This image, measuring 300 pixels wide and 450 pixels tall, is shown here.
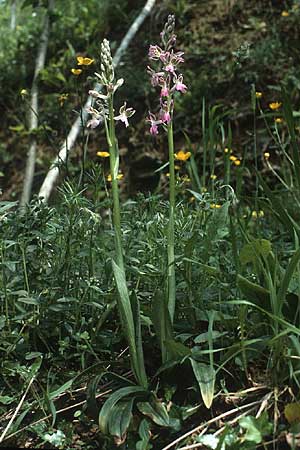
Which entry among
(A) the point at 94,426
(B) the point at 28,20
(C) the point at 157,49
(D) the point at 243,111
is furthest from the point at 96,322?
(B) the point at 28,20

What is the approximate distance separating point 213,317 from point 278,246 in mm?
956

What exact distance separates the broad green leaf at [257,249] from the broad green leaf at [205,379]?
1.01 feet

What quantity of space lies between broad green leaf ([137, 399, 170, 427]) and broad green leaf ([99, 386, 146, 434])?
37 millimetres

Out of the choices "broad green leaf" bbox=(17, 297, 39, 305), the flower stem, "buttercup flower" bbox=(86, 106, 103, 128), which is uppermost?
"buttercup flower" bbox=(86, 106, 103, 128)

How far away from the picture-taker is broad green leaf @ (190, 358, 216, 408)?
1484 mm

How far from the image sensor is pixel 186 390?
1646 mm

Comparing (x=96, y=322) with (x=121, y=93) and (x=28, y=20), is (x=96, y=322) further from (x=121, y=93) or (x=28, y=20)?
(x=28, y=20)

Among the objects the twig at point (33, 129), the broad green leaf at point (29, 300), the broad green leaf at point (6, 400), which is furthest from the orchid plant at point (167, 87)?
the twig at point (33, 129)

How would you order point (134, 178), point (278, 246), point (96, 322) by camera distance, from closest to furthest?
point (96, 322) → point (278, 246) → point (134, 178)

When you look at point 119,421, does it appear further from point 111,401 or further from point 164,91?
point 164,91

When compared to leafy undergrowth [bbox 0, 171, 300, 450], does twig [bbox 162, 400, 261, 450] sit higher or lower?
lower

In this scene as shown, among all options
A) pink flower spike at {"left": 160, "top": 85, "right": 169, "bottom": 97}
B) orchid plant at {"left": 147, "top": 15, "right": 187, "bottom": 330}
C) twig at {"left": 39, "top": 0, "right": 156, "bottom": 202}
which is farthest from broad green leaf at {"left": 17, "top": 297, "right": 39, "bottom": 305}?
twig at {"left": 39, "top": 0, "right": 156, "bottom": 202}

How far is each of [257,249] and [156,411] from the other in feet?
1.58

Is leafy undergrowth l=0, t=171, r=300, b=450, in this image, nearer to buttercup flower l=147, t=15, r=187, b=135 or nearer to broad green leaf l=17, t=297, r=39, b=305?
broad green leaf l=17, t=297, r=39, b=305
